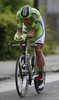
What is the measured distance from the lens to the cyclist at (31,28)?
21.1 ft

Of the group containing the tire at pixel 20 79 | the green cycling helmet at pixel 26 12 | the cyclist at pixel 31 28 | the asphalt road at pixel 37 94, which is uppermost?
the green cycling helmet at pixel 26 12

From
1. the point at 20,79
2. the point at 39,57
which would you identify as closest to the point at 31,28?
the point at 39,57

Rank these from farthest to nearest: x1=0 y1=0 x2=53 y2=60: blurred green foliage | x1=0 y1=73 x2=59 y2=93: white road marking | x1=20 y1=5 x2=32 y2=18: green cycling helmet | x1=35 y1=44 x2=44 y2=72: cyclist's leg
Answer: x1=0 y1=0 x2=53 y2=60: blurred green foliage, x1=0 y1=73 x2=59 y2=93: white road marking, x1=35 y1=44 x2=44 y2=72: cyclist's leg, x1=20 y1=5 x2=32 y2=18: green cycling helmet

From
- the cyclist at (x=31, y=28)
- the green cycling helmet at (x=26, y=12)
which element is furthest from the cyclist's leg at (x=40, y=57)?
the green cycling helmet at (x=26, y=12)

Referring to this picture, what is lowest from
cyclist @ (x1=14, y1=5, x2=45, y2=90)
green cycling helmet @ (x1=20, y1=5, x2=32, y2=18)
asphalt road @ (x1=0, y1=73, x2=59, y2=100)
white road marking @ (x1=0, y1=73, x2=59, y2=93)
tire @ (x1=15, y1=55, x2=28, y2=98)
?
white road marking @ (x1=0, y1=73, x2=59, y2=93)

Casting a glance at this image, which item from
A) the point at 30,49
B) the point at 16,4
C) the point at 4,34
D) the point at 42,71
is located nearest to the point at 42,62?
the point at 42,71

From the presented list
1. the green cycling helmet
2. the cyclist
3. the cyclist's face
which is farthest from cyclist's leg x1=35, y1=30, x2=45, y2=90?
the green cycling helmet

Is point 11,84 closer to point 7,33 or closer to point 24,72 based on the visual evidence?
point 24,72

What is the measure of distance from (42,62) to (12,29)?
22.5 ft

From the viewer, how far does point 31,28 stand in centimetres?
658

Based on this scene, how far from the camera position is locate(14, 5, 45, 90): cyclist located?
21.1 feet

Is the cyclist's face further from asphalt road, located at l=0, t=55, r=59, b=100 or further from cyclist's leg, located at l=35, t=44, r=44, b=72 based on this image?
asphalt road, located at l=0, t=55, r=59, b=100

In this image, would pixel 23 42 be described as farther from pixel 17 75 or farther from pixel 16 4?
pixel 16 4

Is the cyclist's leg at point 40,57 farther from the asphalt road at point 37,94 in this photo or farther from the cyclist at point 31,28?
the asphalt road at point 37,94
